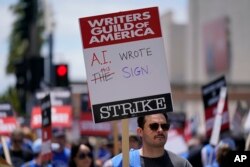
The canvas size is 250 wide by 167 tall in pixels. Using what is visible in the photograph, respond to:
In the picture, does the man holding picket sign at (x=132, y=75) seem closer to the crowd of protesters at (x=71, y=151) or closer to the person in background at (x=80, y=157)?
the crowd of protesters at (x=71, y=151)

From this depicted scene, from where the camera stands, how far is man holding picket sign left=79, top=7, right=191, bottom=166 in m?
6.98

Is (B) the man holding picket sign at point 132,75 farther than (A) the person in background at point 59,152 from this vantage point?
No

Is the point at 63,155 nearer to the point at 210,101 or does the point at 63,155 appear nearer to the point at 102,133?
the point at 210,101

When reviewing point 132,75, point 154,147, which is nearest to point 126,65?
point 132,75

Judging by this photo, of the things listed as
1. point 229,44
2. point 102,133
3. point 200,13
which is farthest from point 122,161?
point 200,13

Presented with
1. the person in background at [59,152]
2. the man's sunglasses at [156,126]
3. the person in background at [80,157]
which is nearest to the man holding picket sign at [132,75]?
the man's sunglasses at [156,126]

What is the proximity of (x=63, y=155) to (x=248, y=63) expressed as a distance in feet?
155

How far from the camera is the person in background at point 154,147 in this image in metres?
6.92

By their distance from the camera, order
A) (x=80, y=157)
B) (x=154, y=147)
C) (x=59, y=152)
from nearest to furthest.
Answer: (x=154, y=147) → (x=80, y=157) → (x=59, y=152)

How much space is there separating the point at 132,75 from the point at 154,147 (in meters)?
0.57

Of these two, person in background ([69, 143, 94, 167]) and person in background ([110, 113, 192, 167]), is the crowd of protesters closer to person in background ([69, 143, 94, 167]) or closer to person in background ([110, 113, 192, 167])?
person in background ([69, 143, 94, 167])

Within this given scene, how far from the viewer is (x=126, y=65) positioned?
7059mm

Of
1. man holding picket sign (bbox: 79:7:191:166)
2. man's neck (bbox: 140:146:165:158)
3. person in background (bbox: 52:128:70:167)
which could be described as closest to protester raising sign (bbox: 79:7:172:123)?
man holding picket sign (bbox: 79:7:191:166)

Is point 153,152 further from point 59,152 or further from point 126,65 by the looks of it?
point 59,152
